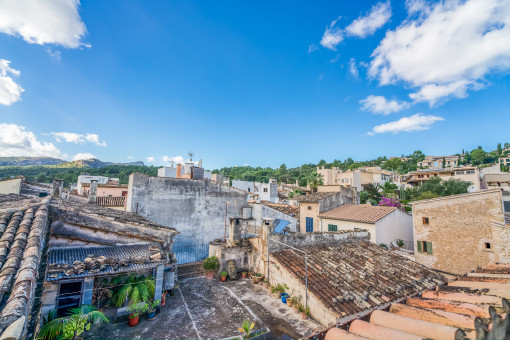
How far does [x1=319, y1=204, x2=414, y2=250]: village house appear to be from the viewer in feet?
64.8

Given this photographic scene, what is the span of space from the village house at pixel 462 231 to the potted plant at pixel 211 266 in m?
16.0

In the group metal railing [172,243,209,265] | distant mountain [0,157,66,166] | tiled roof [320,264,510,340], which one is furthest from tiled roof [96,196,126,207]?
distant mountain [0,157,66,166]

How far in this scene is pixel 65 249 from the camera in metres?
8.52

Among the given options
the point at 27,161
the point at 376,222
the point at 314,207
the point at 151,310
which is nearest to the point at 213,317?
the point at 151,310

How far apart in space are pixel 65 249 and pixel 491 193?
23.6 meters

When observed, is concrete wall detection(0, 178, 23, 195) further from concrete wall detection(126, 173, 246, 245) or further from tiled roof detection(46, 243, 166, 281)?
tiled roof detection(46, 243, 166, 281)

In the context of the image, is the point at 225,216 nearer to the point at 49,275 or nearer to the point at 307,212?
the point at 307,212

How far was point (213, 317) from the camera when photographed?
8680 millimetres

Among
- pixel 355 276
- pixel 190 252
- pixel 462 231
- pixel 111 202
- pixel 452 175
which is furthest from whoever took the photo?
pixel 452 175

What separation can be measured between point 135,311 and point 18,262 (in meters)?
4.91

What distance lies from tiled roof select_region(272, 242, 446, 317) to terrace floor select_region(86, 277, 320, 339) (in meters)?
1.34

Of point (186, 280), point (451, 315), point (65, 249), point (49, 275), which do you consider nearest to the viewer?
point (451, 315)

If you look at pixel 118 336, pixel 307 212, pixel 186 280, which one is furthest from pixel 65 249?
pixel 307 212

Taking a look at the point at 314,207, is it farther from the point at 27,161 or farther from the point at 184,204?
the point at 27,161
